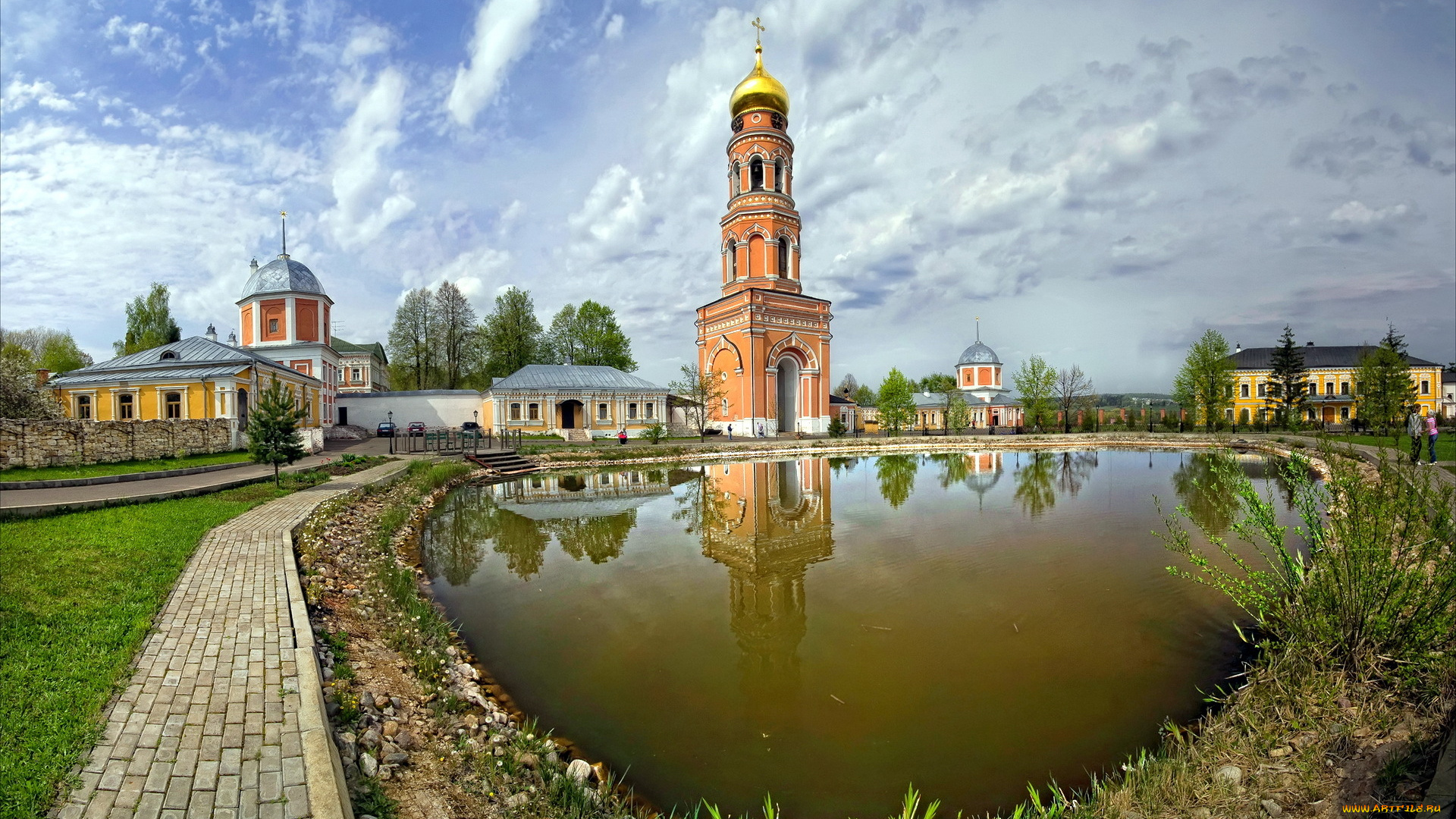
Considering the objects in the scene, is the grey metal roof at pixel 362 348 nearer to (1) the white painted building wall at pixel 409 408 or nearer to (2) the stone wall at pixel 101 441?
(1) the white painted building wall at pixel 409 408

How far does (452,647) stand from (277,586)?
7.03ft

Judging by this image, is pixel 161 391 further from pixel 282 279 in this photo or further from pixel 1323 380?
pixel 1323 380

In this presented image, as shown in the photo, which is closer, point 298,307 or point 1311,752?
point 1311,752

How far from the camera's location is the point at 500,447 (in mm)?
Answer: 27172

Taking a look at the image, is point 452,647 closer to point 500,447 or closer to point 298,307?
point 500,447

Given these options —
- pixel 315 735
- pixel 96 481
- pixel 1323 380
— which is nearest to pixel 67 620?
pixel 315 735

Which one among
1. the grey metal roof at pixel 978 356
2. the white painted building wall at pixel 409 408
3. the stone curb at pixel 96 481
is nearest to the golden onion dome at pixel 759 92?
the white painted building wall at pixel 409 408

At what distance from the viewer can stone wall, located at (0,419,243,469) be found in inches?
595

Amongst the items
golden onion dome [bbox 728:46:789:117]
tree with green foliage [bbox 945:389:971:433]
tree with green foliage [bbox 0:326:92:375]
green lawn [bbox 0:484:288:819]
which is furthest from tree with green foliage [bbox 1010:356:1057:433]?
tree with green foliage [bbox 0:326:92:375]

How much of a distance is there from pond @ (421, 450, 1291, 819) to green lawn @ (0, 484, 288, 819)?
2.63m

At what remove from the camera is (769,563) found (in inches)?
342

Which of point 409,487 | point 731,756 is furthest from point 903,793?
point 409,487

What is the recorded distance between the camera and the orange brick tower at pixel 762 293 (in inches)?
1412

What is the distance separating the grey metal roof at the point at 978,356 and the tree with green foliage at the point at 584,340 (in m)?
43.7
